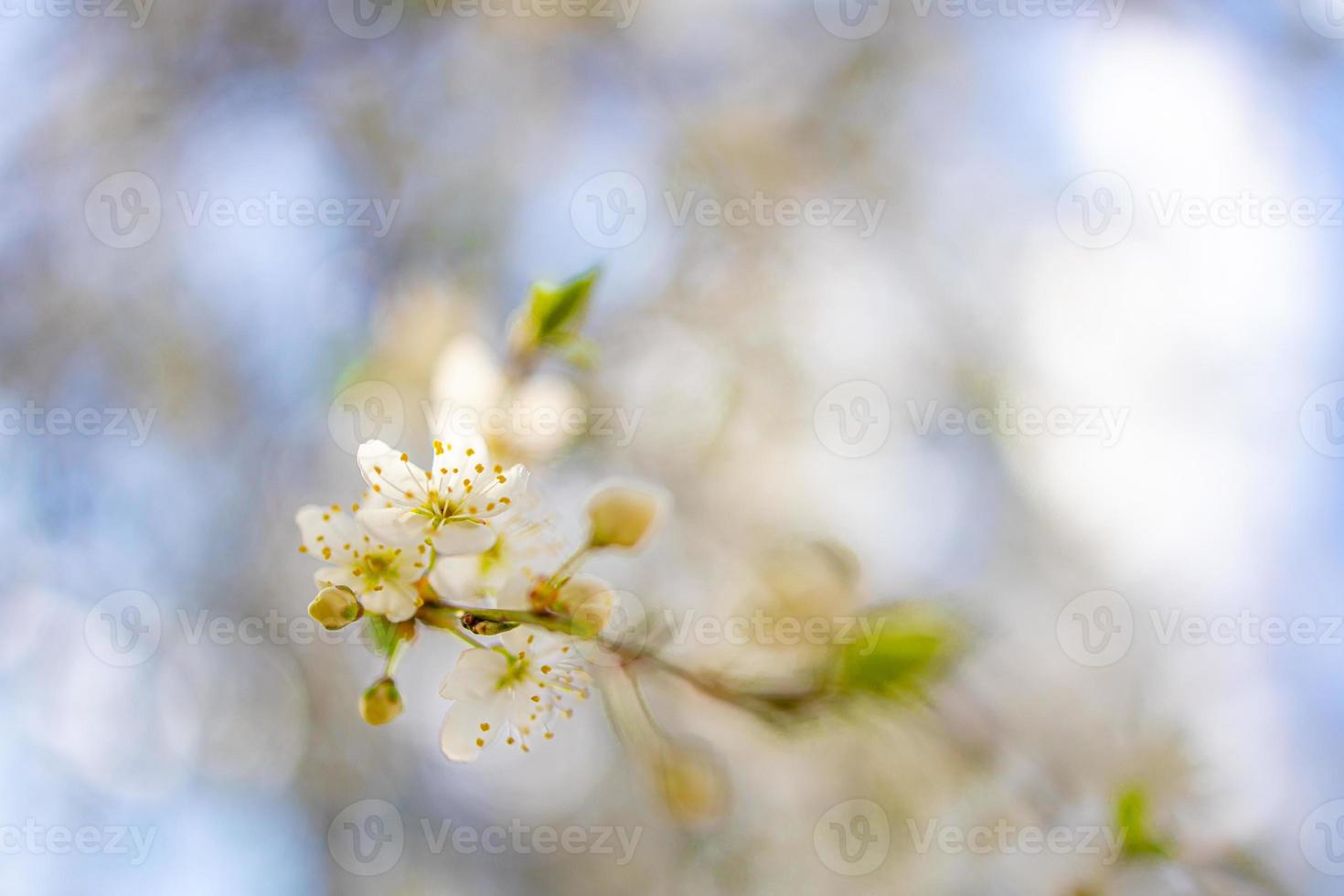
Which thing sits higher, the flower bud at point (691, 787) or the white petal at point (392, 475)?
the white petal at point (392, 475)

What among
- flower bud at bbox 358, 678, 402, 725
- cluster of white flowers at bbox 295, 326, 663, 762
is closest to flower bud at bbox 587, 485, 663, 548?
cluster of white flowers at bbox 295, 326, 663, 762

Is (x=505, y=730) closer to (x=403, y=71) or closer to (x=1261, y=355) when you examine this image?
(x=403, y=71)

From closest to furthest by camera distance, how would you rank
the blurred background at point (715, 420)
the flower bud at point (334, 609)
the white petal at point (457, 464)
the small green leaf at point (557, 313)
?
the flower bud at point (334, 609)
the white petal at point (457, 464)
the small green leaf at point (557, 313)
the blurred background at point (715, 420)

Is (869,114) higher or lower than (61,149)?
higher

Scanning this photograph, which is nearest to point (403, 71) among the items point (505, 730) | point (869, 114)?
point (869, 114)

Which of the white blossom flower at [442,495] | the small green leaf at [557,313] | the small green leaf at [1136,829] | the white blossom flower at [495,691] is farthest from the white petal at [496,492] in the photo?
the small green leaf at [1136,829]

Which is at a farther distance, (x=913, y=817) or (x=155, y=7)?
(x=913, y=817)

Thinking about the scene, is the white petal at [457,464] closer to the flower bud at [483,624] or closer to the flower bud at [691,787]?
the flower bud at [483,624]
